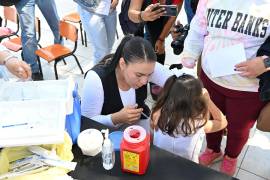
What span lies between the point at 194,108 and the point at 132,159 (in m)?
0.39

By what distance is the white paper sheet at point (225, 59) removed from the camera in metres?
1.48

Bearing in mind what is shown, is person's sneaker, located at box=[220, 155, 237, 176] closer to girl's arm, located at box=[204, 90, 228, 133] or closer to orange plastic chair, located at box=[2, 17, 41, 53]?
girl's arm, located at box=[204, 90, 228, 133]

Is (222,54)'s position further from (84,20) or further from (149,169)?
(84,20)

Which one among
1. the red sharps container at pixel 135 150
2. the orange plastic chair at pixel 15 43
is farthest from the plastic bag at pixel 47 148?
the orange plastic chair at pixel 15 43

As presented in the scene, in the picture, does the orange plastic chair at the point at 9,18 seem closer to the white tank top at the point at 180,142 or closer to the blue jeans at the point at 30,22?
the blue jeans at the point at 30,22

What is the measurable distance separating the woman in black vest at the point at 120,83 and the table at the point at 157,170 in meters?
0.31

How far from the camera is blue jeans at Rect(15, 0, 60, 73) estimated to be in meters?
2.77

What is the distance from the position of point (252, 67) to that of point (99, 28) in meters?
1.43

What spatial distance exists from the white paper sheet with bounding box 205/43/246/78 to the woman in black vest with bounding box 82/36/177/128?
309 mm

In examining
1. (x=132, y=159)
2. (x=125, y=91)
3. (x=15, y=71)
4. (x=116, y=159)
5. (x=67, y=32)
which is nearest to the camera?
(x=132, y=159)

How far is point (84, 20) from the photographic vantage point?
251 cm

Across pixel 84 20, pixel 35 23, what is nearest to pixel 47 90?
pixel 84 20

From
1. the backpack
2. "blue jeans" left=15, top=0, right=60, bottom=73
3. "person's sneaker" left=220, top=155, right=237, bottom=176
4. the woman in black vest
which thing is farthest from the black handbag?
"person's sneaker" left=220, top=155, right=237, bottom=176

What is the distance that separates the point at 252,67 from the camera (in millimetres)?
1437
